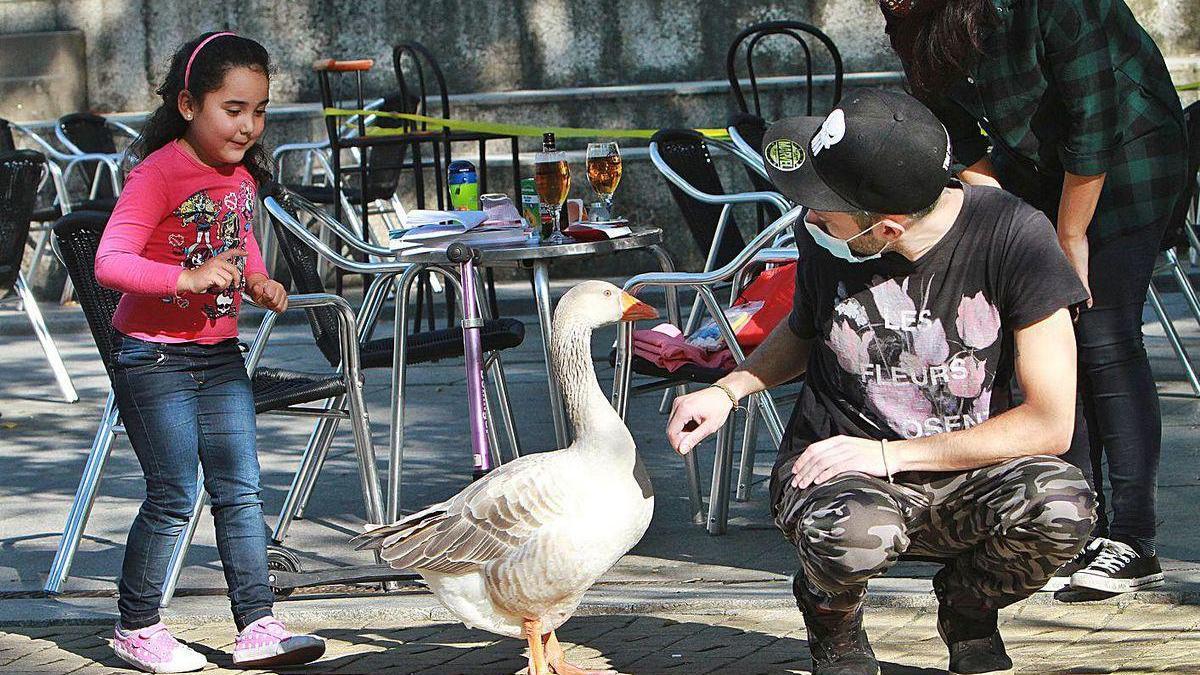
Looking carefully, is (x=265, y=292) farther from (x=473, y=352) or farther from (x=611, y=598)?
(x=611, y=598)

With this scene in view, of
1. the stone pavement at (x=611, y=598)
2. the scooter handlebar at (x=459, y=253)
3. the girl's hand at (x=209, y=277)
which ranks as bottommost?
the stone pavement at (x=611, y=598)

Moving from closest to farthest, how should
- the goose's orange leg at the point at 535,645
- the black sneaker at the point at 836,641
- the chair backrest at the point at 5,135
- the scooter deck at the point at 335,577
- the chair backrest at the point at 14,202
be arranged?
the black sneaker at the point at 836,641 → the goose's orange leg at the point at 535,645 → the scooter deck at the point at 335,577 → the chair backrest at the point at 14,202 → the chair backrest at the point at 5,135

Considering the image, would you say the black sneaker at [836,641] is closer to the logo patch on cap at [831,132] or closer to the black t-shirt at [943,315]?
the black t-shirt at [943,315]

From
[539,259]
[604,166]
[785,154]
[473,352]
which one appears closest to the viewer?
[785,154]

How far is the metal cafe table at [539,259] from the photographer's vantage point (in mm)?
5094

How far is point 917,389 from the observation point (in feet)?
11.9

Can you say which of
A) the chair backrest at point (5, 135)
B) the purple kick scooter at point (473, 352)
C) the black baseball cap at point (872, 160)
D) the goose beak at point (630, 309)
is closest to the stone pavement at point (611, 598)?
the purple kick scooter at point (473, 352)

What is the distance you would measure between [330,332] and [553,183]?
1023mm

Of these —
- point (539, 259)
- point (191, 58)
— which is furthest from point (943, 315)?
point (191, 58)

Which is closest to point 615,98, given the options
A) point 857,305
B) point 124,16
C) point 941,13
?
point 124,16

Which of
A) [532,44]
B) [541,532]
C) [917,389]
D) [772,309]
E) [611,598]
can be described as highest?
[532,44]

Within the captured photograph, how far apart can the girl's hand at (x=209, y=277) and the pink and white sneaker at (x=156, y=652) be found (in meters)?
0.97

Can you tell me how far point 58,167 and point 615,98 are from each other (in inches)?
163

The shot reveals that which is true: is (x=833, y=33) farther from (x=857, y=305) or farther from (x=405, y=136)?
(x=857, y=305)
